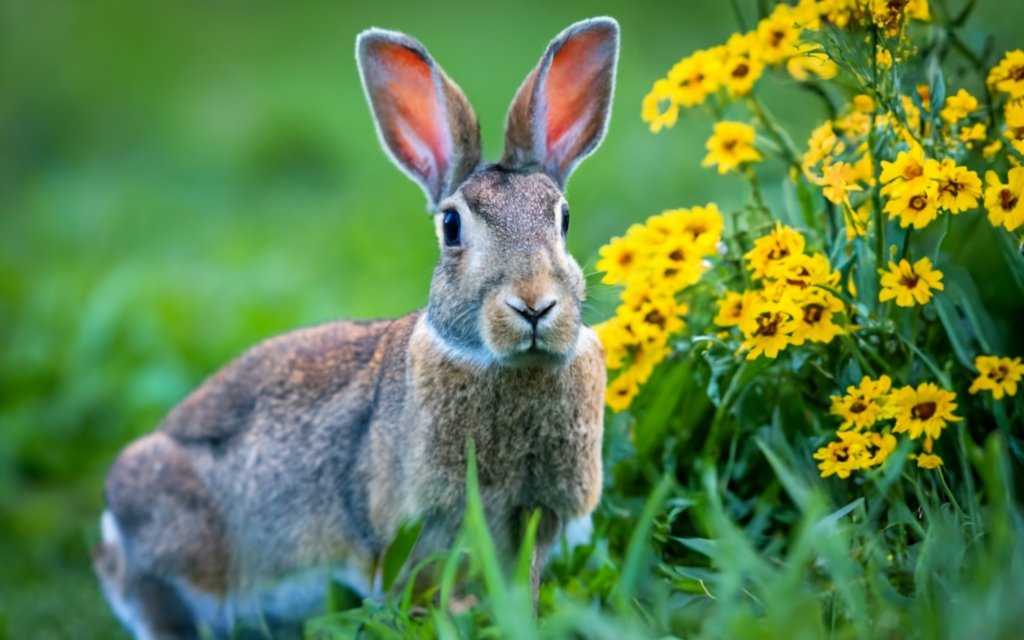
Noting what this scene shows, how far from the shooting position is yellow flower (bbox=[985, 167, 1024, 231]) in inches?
127

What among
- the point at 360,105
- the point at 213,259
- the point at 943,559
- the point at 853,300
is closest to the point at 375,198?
the point at 213,259

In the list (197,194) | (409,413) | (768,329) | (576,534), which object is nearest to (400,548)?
(409,413)

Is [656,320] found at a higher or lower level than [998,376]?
higher

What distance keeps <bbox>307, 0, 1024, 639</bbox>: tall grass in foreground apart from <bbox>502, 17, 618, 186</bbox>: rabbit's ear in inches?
8.9

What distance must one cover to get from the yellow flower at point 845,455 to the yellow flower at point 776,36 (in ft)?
3.75

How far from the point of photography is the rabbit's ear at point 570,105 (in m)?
3.73

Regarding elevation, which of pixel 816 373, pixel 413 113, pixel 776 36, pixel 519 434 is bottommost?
pixel 816 373

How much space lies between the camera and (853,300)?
3.61m

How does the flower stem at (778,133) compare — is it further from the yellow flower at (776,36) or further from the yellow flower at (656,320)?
the yellow flower at (656,320)

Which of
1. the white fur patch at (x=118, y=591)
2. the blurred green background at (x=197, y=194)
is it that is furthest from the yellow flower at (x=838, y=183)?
the white fur patch at (x=118, y=591)

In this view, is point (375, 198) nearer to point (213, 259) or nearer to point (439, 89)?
point (213, 259)

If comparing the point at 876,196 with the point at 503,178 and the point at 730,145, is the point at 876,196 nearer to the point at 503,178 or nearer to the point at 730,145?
the point at 730,145

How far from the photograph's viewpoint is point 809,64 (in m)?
3.98

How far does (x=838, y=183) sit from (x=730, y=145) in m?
0.58
